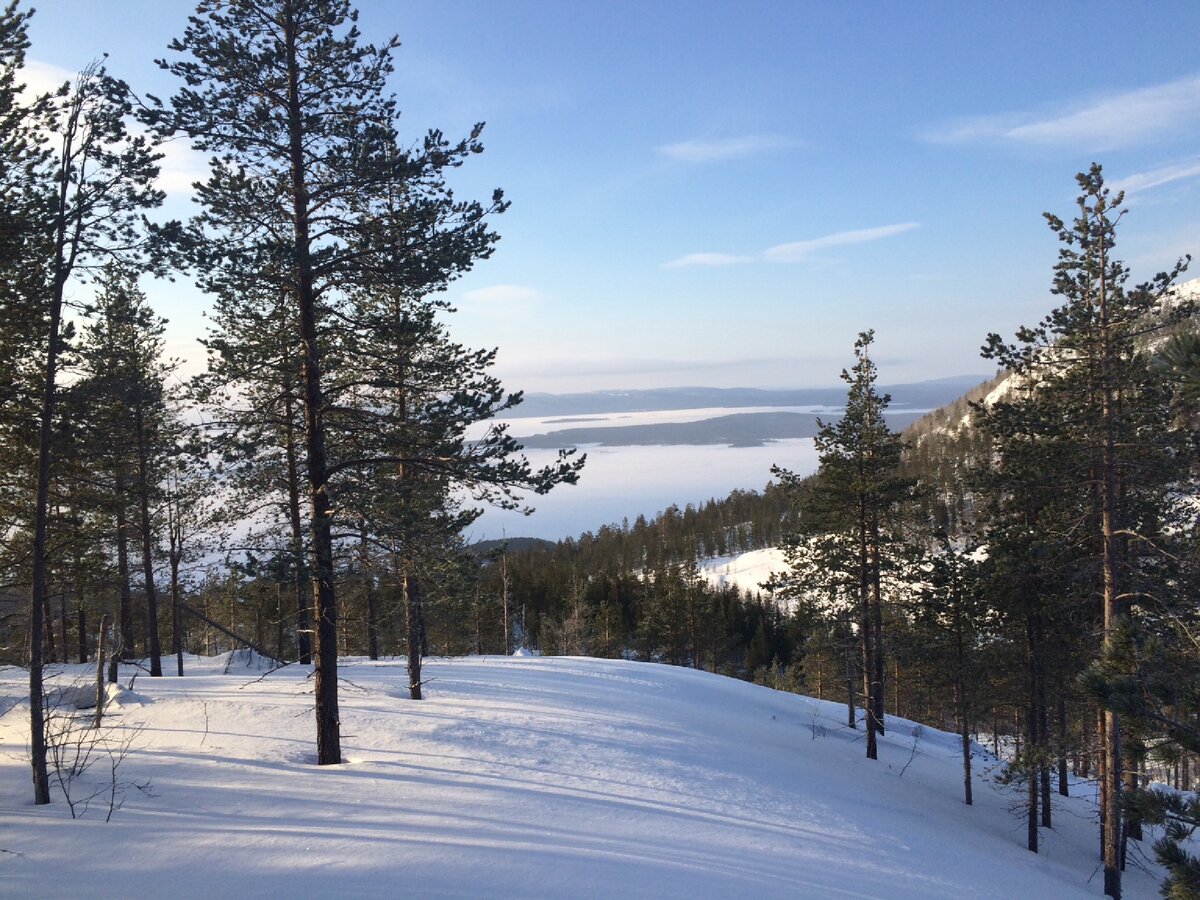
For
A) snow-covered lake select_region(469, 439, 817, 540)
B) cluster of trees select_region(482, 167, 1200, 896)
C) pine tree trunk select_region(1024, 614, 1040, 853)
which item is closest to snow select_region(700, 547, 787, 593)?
snow-covered lake select_region(469, 439, 817, 540)

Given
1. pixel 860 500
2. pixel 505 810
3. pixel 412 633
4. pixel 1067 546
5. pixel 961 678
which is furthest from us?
pixel 860 500

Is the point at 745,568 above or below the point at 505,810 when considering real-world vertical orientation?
below

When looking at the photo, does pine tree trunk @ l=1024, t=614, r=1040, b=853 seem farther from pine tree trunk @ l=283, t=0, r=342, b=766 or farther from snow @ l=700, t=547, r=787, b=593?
snow @ l=700, t=547, r=787, b=593

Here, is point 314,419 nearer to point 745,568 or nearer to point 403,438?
point 403,438

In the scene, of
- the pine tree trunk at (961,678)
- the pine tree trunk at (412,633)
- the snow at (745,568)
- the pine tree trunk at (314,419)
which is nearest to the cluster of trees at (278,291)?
the pine tree trunk at (314,419)

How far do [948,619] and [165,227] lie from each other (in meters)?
17.9

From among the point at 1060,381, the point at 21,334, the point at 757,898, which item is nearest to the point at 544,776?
the point at 757,898

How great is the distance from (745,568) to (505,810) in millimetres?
86971

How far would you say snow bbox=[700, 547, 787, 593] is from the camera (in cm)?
8427

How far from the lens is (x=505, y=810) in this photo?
8.50 m

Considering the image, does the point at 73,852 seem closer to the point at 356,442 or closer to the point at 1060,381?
the point at 356,442

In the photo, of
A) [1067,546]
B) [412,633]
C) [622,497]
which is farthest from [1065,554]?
[622,497]

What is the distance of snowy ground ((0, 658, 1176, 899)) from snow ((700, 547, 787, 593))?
65.4 m

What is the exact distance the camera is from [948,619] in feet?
55.1
